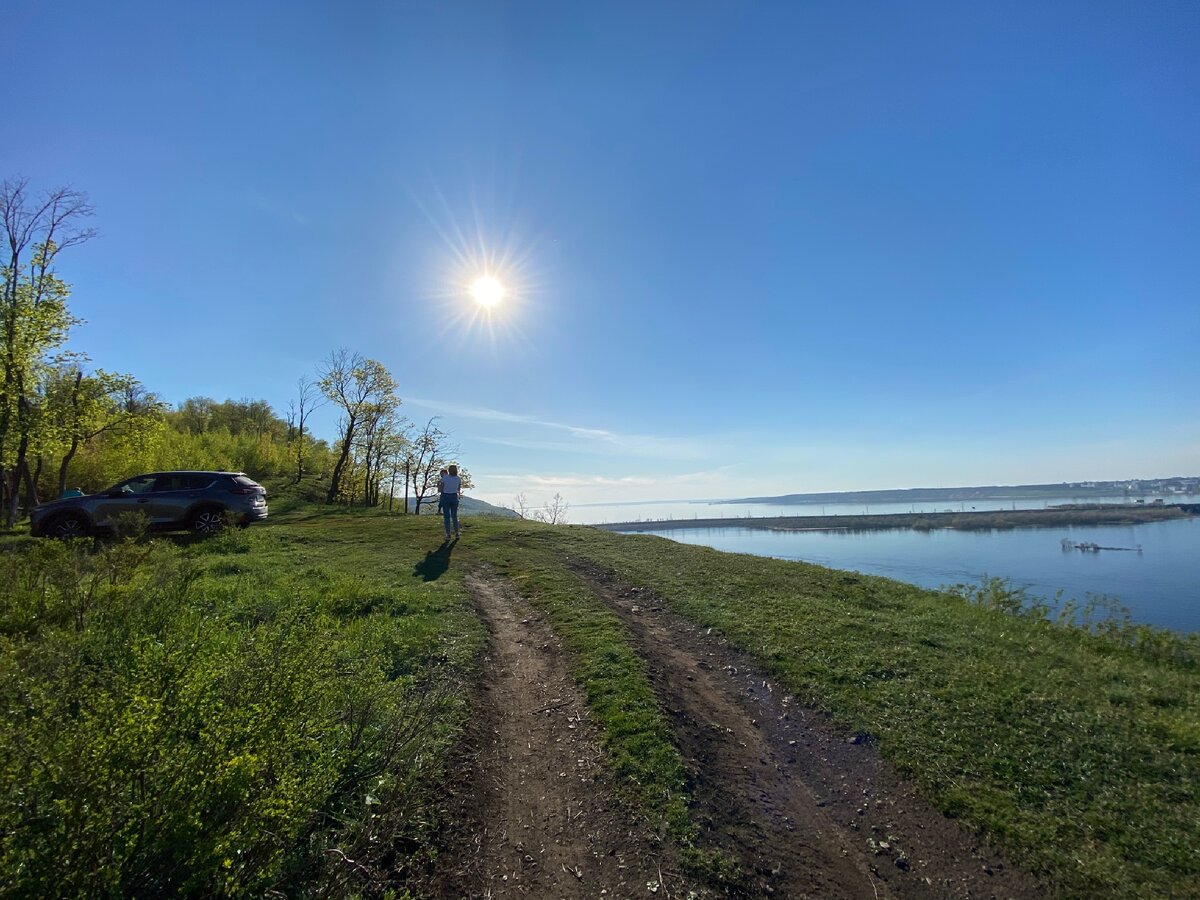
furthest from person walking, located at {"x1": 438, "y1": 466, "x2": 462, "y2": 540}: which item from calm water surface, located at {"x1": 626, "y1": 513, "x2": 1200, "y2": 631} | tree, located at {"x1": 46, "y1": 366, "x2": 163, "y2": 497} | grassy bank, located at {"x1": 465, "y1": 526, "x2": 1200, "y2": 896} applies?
tree, located at {"x1": 46, "y1": 366, "x2": 163, "y2": 497}

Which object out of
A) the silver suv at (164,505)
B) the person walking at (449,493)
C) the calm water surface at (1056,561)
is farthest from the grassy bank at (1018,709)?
the silver suv at (164,505)

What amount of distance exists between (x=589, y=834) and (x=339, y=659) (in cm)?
322

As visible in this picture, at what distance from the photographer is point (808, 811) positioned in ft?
13.4

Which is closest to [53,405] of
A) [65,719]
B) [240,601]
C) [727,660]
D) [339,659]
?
[240,601]

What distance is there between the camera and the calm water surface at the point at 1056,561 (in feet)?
65.7

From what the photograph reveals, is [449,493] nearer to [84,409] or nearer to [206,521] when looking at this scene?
[206,521]

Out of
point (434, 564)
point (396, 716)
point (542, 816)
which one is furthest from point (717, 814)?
point (434, 564)

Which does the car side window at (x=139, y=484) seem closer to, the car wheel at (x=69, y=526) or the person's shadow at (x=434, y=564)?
the car wheel at (x=69, y=526)

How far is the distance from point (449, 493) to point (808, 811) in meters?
13.2

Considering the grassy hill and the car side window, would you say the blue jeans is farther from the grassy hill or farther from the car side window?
the car side window

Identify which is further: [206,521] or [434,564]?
[206,521]

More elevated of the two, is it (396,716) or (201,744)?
(201,744)

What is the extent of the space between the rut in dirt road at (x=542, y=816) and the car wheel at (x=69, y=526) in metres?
15.0

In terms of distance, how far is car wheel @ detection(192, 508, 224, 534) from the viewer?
48.4ft
